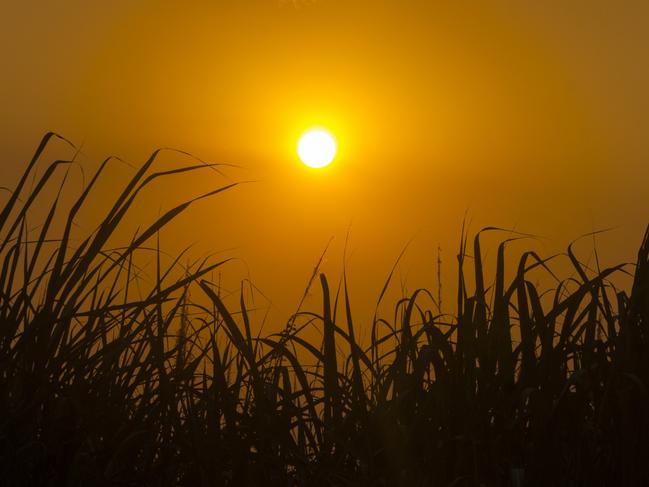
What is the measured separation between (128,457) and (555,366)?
874 millimetres

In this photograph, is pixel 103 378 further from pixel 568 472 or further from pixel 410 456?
pixel 568 472

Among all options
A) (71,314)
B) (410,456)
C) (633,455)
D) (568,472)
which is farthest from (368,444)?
(71,314)

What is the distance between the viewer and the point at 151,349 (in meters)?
2.05

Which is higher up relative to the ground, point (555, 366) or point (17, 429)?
point (555, 366)

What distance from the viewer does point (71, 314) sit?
5.95 feet

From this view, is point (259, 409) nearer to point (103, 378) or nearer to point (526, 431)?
point (103, 378)

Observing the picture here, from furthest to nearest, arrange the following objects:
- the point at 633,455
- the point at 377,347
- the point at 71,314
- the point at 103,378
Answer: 1. the point at 377,347
2. the point at 103,378
3. the point at 71,314
4. the point at 633,455

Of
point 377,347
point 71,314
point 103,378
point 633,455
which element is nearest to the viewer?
point 633,455

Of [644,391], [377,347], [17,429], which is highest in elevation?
[377,347]

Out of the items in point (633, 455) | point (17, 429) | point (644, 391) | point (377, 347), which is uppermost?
point (377, 347)

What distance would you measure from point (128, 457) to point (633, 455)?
0.98 metres

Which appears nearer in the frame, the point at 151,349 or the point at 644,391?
the point at 644,391

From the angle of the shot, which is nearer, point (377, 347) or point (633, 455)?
point (633, 455)

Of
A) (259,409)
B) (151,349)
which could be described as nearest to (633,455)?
(259,409)
